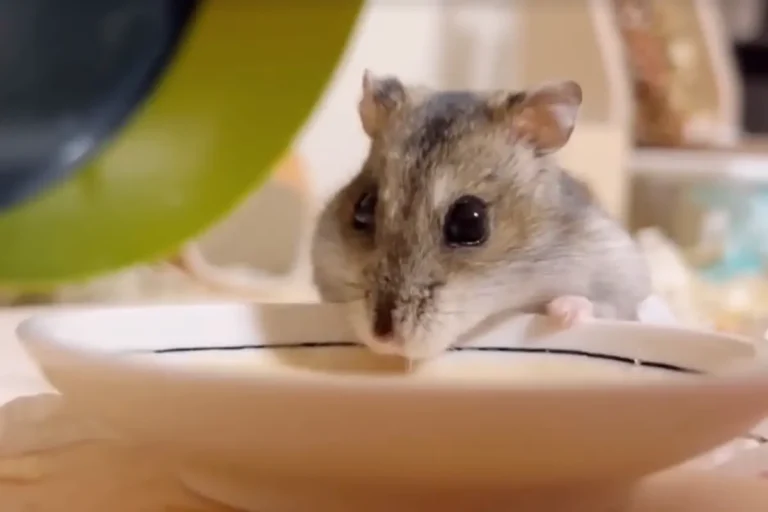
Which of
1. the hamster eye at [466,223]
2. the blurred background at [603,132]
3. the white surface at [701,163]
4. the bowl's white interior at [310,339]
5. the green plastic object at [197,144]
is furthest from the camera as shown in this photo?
the white surface at [701,163]

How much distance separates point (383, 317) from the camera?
21.7 inches

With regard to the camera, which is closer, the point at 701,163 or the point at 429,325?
the point at 429,325

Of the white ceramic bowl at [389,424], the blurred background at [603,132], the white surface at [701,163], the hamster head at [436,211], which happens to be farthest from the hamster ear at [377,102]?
the white surface at [701,163]

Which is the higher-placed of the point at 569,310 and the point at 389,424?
the point at 569,310

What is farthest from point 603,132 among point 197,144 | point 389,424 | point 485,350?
point 389,424

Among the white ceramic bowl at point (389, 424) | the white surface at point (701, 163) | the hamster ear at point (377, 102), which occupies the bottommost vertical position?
the white ceramic bowl at point (389, 424)

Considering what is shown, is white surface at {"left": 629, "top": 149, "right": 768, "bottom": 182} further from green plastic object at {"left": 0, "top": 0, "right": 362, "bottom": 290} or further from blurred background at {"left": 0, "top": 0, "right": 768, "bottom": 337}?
green plastic object at {"left": 0, "top": 0, "right": 362, "bottom": 290}

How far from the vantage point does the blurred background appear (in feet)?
4.35

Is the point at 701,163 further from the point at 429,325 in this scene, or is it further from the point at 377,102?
the point at 429,325

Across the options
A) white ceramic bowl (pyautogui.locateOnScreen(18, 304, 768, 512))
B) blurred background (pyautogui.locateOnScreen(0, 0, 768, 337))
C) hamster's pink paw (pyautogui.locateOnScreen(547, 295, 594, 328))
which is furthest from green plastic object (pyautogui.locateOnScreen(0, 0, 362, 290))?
white ceramic bowl (pyautogui.locateOnScreen(18, 304, 768, 512))

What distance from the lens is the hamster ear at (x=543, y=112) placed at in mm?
644

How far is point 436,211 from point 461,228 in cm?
2

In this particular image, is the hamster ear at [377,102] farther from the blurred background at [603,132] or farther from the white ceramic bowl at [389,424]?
the blurred background at [603,132]

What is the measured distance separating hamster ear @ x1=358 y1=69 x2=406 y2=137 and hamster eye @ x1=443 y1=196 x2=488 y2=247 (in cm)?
8
